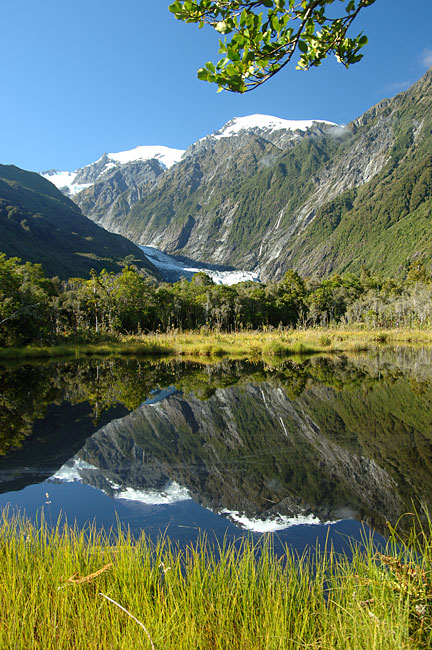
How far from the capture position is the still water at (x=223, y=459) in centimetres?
339

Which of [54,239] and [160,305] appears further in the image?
[54,239]

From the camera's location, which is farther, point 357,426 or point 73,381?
point 73,381

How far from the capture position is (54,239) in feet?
431

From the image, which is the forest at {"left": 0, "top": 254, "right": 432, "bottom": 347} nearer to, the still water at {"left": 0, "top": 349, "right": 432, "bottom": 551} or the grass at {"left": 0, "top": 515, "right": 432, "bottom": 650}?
the still water at {"left": 0, "top": 349, "right": 432, "bottom": 551}

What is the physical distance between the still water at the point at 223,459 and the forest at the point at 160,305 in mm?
12195

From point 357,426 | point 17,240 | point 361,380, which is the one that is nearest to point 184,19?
point 357,426

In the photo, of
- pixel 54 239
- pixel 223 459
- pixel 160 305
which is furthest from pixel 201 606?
pixel 54 239

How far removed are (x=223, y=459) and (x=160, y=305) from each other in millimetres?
33881

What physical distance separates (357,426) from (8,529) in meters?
5.31

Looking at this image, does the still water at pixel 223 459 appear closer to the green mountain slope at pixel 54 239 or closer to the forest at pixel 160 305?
the forest at pixel 160 305

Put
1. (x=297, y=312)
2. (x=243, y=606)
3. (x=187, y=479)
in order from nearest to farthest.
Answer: (x=243, y=606), (x=187, y=479), (x=297, y=312)

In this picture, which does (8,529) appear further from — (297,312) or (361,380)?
(297,312)

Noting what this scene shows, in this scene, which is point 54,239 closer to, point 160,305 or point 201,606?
point 160,305

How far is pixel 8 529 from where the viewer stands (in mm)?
2736
